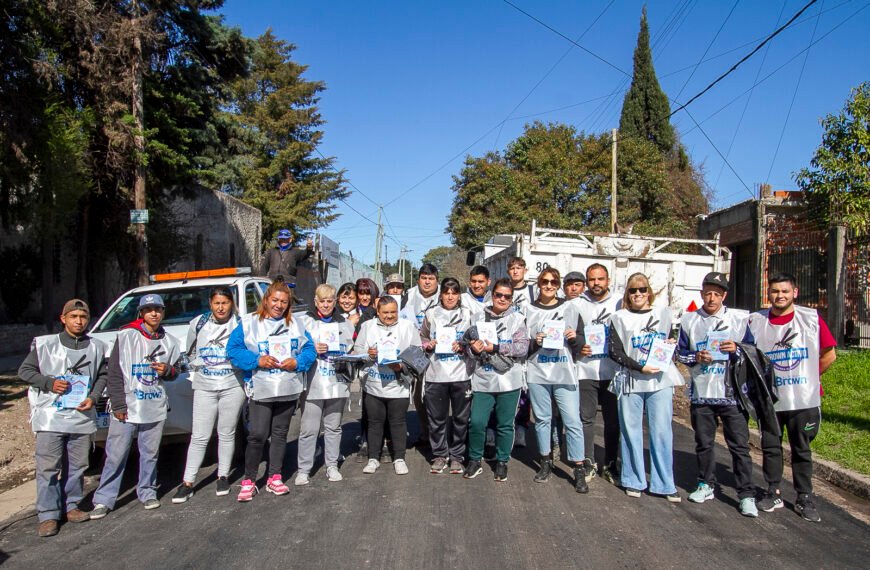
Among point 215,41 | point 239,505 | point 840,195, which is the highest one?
point 215,41

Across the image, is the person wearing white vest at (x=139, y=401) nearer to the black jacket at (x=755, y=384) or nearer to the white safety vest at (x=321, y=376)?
the white safety vest at (x=321, y=376)

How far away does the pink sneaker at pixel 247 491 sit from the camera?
18.1ft

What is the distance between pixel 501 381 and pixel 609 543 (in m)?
1.80

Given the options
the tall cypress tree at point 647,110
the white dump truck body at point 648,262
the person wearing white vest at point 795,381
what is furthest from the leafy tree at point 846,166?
the tall cypress tree at point 647,110

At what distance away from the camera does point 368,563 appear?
4234 mm

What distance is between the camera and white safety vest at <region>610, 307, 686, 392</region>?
5.52m

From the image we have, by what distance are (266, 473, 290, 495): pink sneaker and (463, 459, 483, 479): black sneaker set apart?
5.26 ft

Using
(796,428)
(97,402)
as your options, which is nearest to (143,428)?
(97,402)

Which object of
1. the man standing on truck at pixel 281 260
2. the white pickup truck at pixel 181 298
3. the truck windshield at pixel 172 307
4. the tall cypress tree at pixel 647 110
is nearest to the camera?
the white pickup truck at pixel 181 298

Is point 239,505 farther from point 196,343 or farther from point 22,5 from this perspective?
point 22,5

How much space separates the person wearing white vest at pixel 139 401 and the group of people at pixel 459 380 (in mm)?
11

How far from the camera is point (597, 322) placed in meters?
6.18

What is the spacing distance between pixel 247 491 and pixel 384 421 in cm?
147

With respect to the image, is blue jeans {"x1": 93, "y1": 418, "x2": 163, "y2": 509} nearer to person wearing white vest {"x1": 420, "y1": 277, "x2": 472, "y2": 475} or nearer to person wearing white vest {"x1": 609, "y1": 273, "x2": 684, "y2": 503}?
person wearing white vest {"x1": 420, "y1": 277, "x2": 472, "y2": 475}
